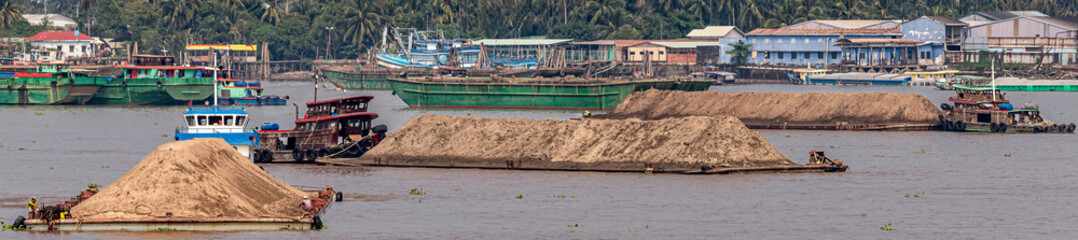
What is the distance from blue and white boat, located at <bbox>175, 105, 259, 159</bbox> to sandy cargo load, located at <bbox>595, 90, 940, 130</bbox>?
41.3 m

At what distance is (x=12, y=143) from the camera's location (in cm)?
7662

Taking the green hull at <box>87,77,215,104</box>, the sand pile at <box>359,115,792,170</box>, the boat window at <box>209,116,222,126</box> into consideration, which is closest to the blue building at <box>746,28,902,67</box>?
the green hull at <box>87,77,215,104</box>

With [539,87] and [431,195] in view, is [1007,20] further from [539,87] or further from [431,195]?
[431,195]

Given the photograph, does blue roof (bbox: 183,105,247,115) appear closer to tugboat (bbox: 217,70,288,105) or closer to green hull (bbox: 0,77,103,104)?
tugboat (bbox: 217,70,288,105)

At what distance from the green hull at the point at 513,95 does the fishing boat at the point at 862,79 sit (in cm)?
6945

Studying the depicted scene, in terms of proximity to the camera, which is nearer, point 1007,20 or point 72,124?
point 72,124

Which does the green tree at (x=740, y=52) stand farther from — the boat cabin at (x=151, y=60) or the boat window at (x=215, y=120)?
the boat window at (x=215, y=120)

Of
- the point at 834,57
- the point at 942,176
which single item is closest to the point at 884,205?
the point at 942,176

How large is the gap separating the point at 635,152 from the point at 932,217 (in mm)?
15582

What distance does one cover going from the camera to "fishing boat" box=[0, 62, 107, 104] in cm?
12006

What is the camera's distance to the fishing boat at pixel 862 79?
6905 inches

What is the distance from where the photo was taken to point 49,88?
119938 millimetres

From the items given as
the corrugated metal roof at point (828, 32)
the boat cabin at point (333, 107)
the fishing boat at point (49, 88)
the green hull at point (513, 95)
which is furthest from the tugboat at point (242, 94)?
the corrugated metal roof at point (828, 32)

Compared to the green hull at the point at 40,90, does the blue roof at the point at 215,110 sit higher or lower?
lower
